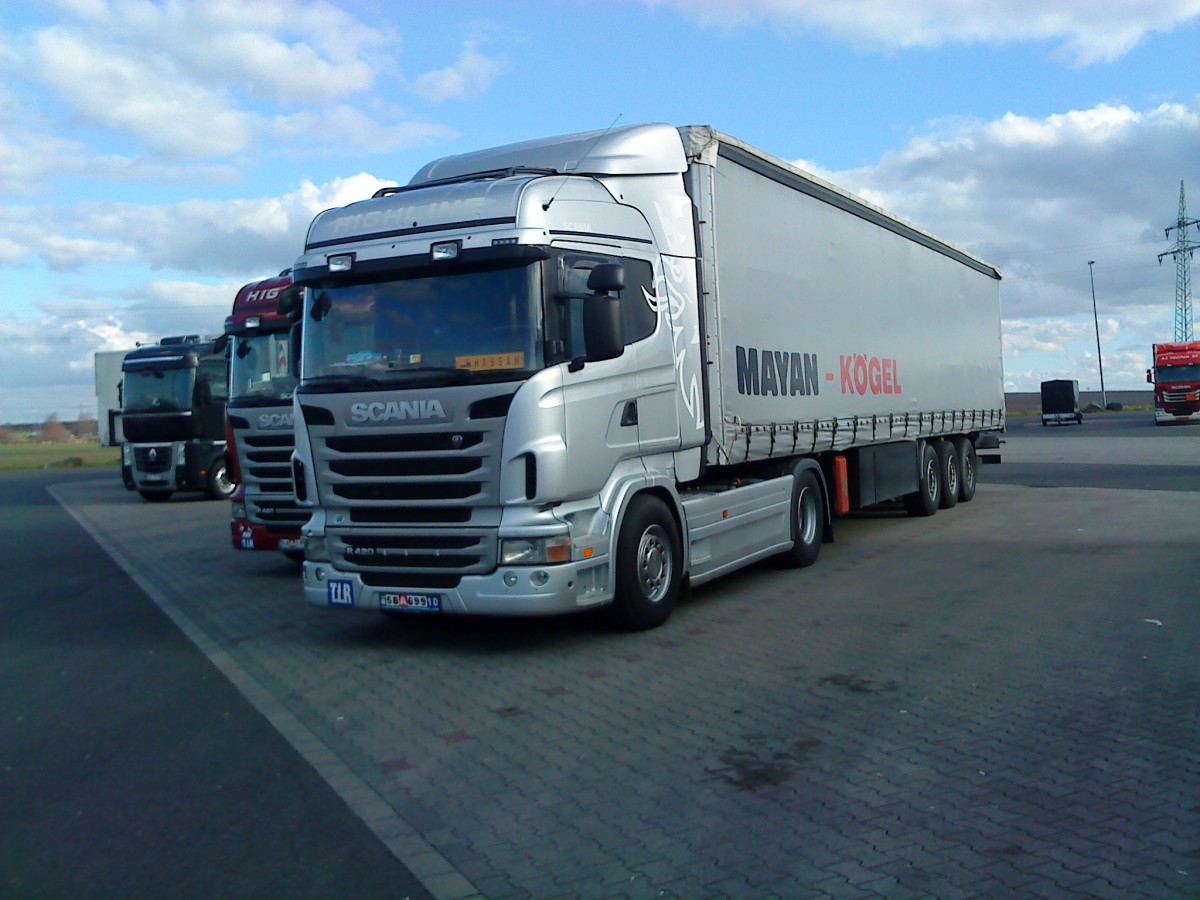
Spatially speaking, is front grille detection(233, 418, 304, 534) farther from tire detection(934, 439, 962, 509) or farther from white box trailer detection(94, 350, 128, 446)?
white box trailer detection(94, 350, 128, 446)

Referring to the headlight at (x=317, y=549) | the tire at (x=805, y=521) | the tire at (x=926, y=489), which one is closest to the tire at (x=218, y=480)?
the tire at (x=926, y=489)

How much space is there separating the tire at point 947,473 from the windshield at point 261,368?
32.7 ft

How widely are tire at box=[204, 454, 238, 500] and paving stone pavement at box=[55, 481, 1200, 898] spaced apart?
47.5 ft

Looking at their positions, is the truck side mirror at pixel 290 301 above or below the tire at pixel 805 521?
above

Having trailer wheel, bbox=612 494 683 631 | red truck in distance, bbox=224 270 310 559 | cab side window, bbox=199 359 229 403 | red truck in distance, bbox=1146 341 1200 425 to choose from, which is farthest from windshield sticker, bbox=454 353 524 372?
red truck in distance, bbox=1146 341 1200 425

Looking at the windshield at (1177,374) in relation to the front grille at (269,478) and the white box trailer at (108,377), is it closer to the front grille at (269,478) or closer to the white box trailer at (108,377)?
the white box trailer at (108,377)

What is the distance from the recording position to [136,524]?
21172 mm

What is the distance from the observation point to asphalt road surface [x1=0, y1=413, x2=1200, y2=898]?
4.34 metres

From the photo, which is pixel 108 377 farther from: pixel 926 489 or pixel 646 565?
pixel 646 565

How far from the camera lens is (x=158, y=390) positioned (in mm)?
24016

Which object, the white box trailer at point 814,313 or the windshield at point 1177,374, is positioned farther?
the windshield at point 1177,374

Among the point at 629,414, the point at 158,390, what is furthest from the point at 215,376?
the point at 629,414

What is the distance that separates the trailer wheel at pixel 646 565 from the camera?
8.41m

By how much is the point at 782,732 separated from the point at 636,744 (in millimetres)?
787
